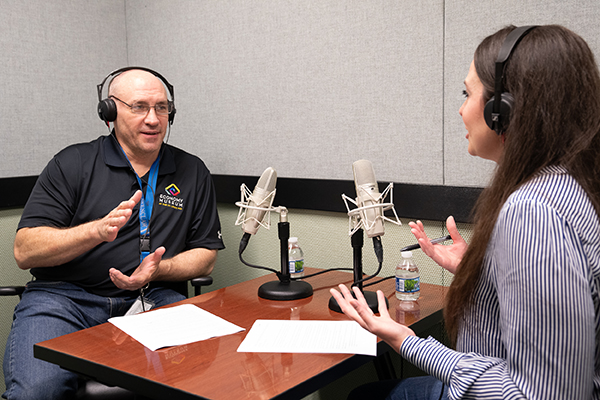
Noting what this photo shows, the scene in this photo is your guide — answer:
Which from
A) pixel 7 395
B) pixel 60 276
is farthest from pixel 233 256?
pixel 7 395

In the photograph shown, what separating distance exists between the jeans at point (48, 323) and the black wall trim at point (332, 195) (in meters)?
0.64

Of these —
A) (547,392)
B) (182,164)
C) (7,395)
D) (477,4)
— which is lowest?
(7,395)

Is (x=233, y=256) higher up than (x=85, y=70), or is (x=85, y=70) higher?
(x=85, y=70)

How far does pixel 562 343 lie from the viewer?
2.49 ft

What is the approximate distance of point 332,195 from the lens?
2135 millimetres

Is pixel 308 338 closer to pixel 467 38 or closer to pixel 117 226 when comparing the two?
pixel 117 226

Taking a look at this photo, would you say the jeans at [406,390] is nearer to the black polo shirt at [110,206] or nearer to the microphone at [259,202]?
the microphone at [259,202]

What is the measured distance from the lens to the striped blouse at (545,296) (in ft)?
2.49

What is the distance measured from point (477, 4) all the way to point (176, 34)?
1574 mm

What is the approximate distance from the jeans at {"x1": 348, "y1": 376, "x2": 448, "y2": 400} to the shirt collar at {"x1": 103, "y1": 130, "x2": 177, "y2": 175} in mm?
1208

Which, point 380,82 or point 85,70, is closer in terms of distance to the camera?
point 380,82

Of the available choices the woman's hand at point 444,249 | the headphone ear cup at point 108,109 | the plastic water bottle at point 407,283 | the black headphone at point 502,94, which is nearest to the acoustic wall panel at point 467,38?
the woman's hand at point 444,249

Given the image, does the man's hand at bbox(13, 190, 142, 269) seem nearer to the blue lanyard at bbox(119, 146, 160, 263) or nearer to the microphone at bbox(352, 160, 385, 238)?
the blue lanyard at bbox(119, 146, 160, 263)

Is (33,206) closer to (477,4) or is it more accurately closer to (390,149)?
(390,149)
